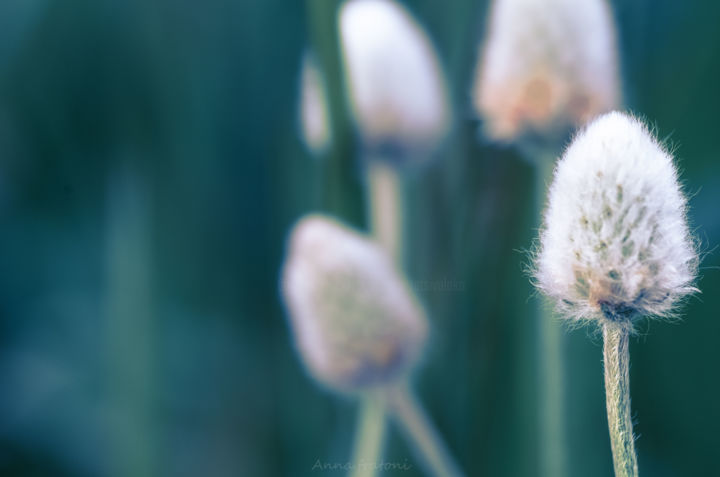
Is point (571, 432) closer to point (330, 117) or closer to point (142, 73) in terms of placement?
point (330, 117)

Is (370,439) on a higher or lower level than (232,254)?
lower

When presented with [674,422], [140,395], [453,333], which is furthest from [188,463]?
[674,422]

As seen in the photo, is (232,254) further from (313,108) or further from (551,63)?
(551,63)

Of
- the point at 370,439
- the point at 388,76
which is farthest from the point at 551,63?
the point at 370,439

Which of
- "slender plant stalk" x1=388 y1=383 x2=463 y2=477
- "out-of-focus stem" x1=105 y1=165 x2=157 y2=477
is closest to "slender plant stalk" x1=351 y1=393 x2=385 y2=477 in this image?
"slender plant stalk" x1=388 y1=383 x2=463 y2=477

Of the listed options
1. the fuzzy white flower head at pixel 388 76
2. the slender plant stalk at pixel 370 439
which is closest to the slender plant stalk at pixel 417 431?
the slender plant stalk at pixel 370 439

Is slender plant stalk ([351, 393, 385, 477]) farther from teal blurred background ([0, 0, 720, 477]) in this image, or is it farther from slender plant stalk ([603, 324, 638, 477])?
slender plant stalk ([603, 324, 638, 477])

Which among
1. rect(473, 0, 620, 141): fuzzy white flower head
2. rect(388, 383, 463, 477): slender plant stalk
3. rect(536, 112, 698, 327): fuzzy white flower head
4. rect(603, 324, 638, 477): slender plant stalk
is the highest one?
rect(473, 0, 620, 141): fuzzy white flower head
